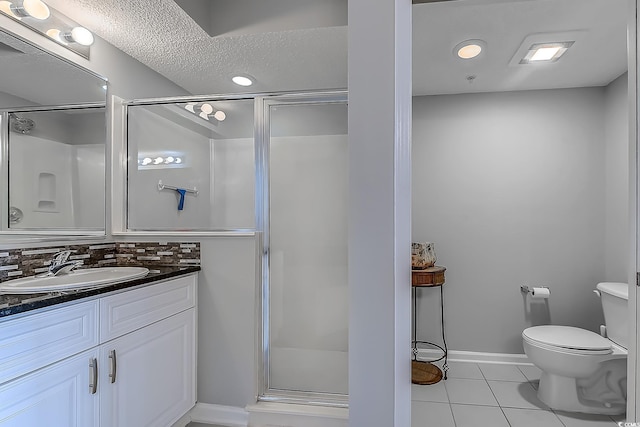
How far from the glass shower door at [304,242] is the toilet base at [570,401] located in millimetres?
1309

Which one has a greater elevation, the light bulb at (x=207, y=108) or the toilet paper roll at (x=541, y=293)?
the light bulb at (x=207, y=108)

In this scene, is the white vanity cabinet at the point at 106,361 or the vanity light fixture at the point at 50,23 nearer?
the white vanity cabinet at the point at 106,361

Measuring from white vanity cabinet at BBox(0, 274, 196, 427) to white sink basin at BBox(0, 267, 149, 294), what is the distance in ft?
0.25

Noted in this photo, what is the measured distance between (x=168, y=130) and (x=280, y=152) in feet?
2.80

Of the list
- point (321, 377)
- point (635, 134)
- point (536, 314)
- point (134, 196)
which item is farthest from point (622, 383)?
point (134, 196)

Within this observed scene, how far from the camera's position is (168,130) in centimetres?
246

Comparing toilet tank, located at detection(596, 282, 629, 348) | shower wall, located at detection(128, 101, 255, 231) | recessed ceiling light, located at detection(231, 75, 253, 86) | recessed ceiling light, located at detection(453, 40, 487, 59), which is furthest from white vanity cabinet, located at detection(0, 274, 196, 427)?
toilet tank, located at detection(596, 282, 629, 348)

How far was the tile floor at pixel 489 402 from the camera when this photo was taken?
2094mm

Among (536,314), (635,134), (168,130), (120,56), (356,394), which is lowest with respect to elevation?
(536,314)

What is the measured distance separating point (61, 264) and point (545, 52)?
114 inches

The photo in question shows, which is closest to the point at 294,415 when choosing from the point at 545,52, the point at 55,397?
the point at 55,397

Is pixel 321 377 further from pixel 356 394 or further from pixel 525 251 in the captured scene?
pixel 525 251

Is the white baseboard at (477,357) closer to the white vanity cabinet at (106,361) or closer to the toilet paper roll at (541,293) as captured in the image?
the toilet paper roll at (541,293)

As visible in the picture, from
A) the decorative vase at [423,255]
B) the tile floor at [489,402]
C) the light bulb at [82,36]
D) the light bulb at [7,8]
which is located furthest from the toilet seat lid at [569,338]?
the light bulb at [7,8]
